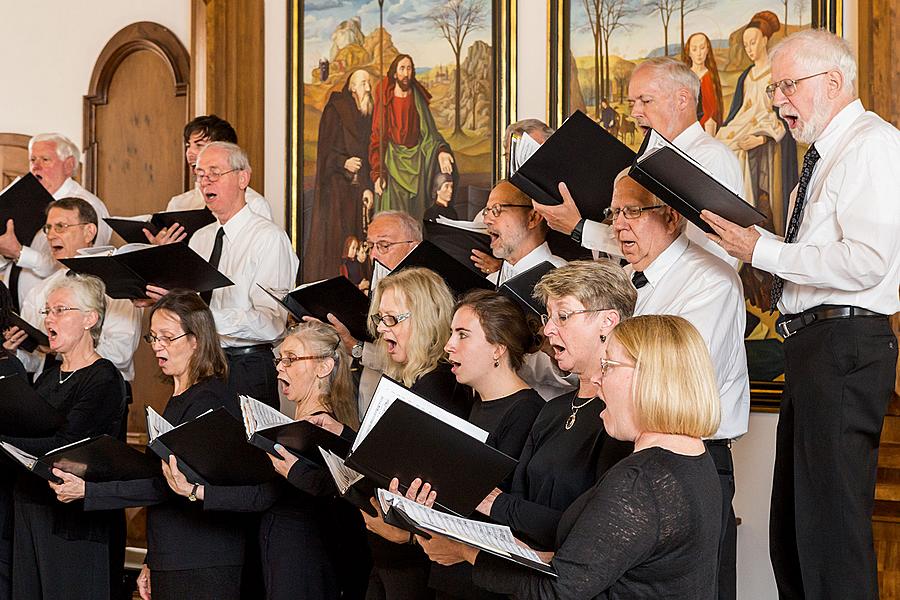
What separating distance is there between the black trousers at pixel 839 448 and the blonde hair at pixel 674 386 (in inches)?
41.5

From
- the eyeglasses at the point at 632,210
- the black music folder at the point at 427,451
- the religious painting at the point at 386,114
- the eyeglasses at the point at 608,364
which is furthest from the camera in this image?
the religious painting at the point at 386,114

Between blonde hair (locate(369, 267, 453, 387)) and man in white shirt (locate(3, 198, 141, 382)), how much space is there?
212cm

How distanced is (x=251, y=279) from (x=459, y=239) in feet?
3.67

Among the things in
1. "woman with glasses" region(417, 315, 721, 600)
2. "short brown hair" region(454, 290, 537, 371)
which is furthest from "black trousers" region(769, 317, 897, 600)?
"woman with glasses" region(417, 315, 721, 600)

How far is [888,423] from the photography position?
→ 4727 millimetres

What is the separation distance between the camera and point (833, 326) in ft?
10.8

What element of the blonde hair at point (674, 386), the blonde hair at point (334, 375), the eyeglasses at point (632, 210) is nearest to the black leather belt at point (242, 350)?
the blonde hair at point (334, 375)

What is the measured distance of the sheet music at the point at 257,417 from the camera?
11.6 ft

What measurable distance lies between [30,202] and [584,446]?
4.00 m

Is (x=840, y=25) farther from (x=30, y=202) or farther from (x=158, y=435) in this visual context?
(x=30, y=202)

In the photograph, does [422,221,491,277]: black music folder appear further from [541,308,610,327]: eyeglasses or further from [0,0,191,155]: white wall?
[0,0,191,155]: white wall

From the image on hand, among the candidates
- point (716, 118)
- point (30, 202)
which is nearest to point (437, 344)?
point (716, 118)

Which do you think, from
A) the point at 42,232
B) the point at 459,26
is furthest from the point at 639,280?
the point at 42,232

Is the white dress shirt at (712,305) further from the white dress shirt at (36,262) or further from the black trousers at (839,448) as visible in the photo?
the white dress shirt at (36,262)
